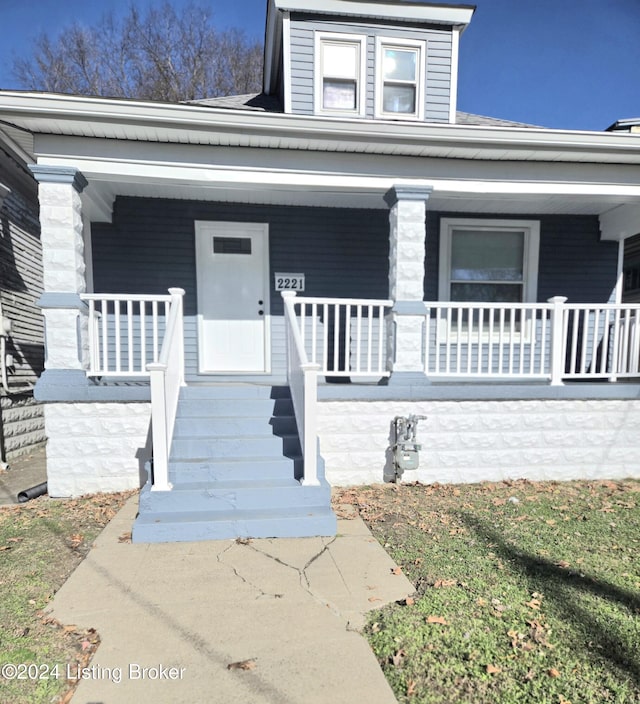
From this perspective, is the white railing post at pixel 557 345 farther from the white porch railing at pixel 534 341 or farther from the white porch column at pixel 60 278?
the white porch column at pixel 60 278

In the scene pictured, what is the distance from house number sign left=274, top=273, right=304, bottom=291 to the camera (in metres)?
5.93

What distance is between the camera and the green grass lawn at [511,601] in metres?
1.85

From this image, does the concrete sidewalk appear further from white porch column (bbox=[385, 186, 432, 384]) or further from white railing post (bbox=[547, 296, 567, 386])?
white railing post (bbox=[547, 296, 567, 386])

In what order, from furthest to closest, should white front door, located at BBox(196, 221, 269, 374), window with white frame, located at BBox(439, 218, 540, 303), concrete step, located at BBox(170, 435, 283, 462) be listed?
window with white frame, located at BBox(439, 218, 540, 303) < white front door, located at BBox(196, 221, 269, 374) < concrete step, located at BBox(170, 435, 283, 462)

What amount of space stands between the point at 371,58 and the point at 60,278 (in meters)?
4.93

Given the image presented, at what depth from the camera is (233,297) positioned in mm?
5879

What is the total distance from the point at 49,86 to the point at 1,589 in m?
15.2

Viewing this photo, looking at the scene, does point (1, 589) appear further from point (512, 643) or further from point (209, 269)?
point (209, 269)

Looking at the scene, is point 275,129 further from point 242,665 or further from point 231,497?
point 242,665

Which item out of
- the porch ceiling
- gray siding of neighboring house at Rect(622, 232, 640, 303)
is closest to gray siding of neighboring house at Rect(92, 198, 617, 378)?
the porch ceiling

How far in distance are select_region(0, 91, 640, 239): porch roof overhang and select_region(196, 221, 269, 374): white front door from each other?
2.86 feet

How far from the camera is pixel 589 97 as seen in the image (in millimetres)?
7824

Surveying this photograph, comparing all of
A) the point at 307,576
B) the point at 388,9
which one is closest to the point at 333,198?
the point at 388,9

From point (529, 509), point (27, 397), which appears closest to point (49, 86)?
point (27, 397)
